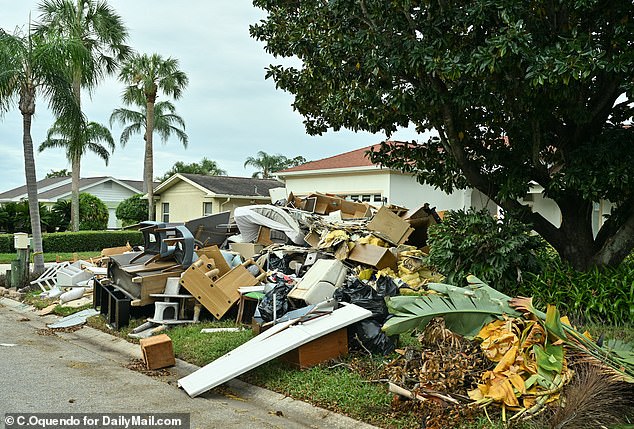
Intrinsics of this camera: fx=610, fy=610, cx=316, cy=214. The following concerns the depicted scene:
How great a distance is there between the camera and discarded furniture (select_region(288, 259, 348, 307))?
8180 millimetres

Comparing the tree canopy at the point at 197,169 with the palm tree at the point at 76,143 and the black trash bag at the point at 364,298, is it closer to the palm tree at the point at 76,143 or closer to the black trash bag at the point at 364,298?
the palm tree at the point at 76,143

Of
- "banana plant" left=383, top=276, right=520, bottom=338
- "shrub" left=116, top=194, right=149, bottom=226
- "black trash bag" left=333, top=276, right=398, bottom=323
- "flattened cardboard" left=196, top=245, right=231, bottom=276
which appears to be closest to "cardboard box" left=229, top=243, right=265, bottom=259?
"flattened cardboard" left=196, top=245, right=231, bottom=276

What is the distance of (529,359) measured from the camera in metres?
5.45

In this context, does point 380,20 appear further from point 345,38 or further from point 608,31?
point 608,31

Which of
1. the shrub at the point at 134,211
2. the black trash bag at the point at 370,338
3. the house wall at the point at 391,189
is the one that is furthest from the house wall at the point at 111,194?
the black trash bag at the point at 370,338

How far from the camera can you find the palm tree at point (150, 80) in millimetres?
33188

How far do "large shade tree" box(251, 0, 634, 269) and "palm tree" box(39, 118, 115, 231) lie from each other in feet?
26.8

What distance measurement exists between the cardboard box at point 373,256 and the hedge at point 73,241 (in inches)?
691

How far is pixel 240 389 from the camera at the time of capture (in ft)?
21.8

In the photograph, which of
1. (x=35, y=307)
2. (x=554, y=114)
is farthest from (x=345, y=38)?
(x=35, y=307)

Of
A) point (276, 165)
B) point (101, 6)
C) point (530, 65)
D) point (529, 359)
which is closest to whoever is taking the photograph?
A: point (529, 359)

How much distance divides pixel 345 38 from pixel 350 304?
3665 mm

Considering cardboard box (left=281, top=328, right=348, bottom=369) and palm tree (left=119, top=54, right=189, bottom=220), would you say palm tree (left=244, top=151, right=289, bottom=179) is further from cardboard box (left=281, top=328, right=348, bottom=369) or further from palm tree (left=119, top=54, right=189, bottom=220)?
cardboard box (left=281, top=328, right=348, bottom=369)

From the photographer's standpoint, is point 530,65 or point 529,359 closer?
point 529,359
